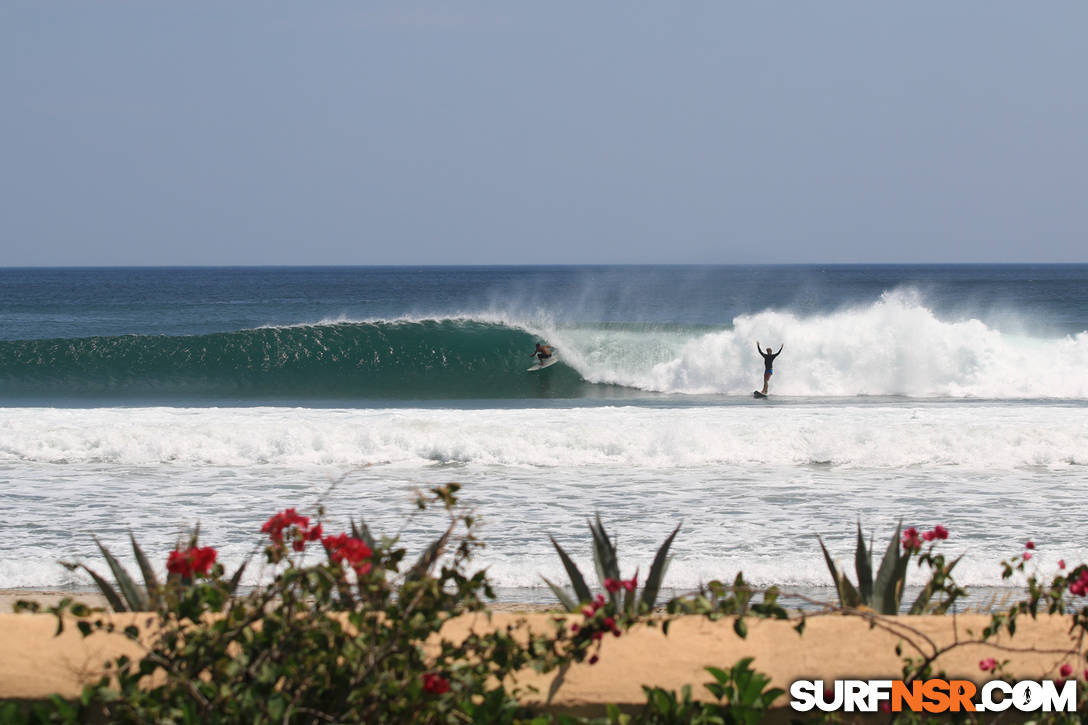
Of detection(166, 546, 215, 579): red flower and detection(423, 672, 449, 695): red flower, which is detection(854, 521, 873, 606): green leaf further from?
detection(166, 546, 215, 579): red flower

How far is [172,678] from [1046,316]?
63463 mm

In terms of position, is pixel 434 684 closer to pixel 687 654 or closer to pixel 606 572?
pixel 687 654

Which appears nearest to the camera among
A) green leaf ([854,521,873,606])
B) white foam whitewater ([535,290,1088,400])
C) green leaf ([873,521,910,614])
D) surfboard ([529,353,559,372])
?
green leaf ([873,521,910,614])

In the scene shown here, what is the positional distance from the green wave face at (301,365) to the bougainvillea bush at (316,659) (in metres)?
Result: 20.7

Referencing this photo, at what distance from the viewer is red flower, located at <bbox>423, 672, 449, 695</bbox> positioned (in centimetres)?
231

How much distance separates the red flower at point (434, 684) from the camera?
2310 mm

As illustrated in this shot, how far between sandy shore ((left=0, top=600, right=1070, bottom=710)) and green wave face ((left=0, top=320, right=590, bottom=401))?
20466 mm

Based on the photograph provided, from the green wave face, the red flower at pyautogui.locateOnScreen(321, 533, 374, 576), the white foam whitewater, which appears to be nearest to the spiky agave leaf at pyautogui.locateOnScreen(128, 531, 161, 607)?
the red flower at pyautogui.locateOnScreen(321, 533, 374, 576)

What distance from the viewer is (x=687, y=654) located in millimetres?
2660

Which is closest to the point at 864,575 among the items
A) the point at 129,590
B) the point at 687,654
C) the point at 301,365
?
the point at 687,654

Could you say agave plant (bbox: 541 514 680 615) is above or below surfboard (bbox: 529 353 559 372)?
below

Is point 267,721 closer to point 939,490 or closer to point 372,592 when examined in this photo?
point 372,592

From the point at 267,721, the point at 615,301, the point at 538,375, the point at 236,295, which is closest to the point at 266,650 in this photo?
the point at 267,721

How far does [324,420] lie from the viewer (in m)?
13.4
